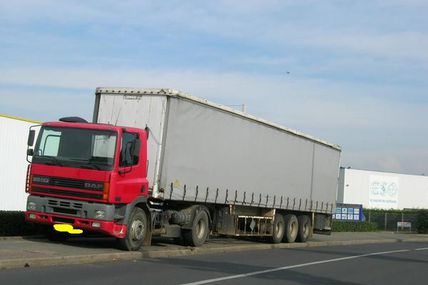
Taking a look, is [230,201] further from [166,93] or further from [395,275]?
[395,275]

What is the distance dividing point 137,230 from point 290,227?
9.61 metres

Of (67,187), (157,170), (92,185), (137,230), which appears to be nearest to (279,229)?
(157,170)

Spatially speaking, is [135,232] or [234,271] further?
[135,232]

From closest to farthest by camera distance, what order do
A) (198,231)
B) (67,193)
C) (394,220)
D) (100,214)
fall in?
(100,214) → (67,193) → (198,231) → (394,220)

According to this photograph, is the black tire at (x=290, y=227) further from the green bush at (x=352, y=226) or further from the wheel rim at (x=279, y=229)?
the green bush at (x=352, y=226)

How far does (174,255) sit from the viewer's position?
1515 cm

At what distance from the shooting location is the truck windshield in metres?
13.3

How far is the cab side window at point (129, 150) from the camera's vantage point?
13.5 metres

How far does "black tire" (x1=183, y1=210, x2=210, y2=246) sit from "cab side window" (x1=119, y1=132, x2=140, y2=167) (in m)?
3.28

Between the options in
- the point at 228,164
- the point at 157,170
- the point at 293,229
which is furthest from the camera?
the point at 293,229

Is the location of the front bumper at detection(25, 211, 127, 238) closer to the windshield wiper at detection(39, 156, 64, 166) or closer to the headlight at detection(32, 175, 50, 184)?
the headlight at detection(32, 175, 50, 184)

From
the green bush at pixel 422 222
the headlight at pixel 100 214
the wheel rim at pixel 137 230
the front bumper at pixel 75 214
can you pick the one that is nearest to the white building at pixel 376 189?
the green bush at pixel 422 222

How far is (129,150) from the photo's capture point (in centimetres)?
1366

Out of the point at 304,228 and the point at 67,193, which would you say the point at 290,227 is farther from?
the point at 67,193
